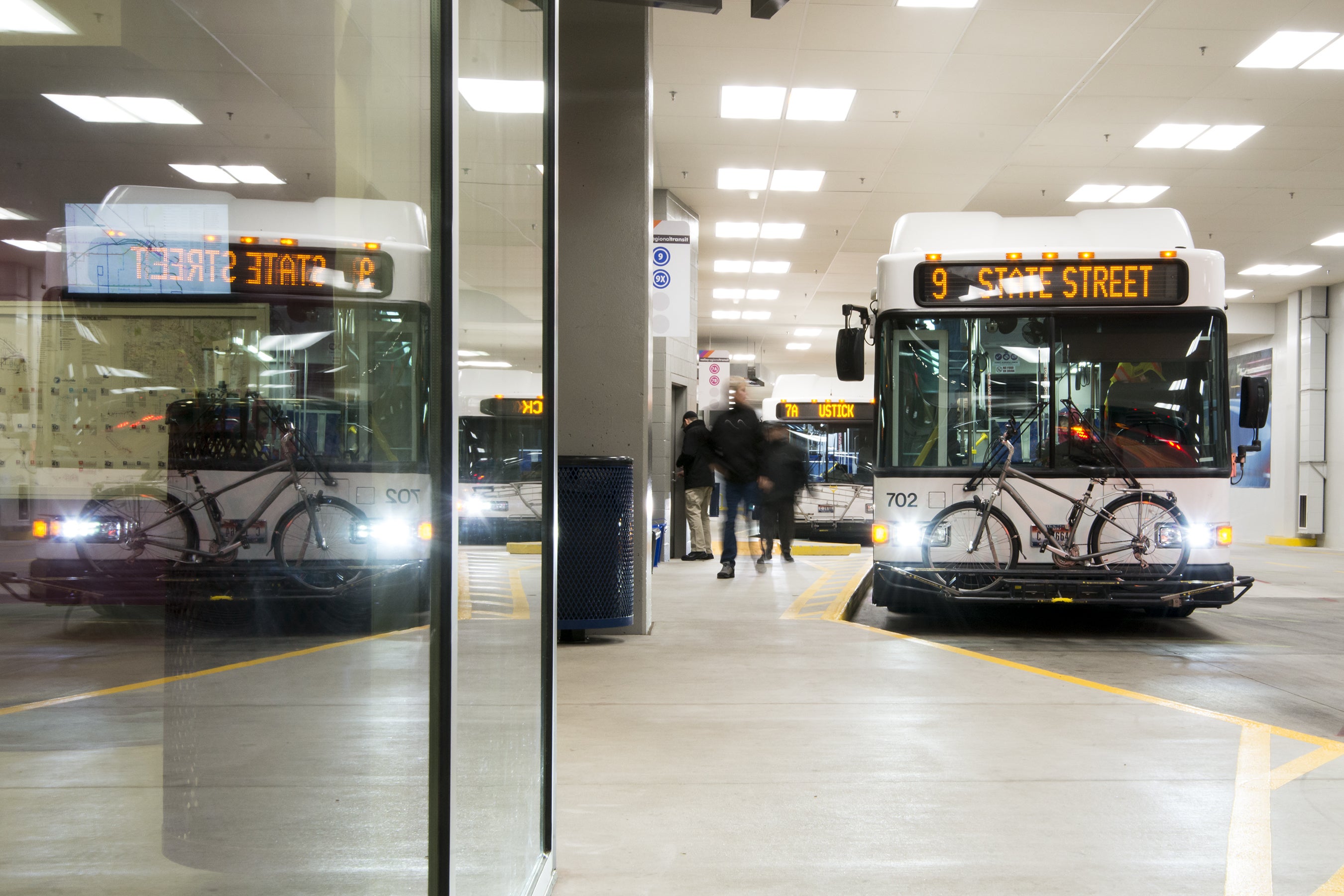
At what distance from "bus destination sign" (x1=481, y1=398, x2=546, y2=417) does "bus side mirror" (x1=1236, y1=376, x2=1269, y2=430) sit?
22.4 feet

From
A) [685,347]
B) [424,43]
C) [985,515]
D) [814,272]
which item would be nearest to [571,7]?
[985,515]

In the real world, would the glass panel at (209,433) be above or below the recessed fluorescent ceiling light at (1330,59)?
below

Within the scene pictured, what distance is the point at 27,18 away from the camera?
850 millimetres

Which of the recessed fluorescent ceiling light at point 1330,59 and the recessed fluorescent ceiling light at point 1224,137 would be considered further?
the recessed fluorescent ceiling light at point 1224,137

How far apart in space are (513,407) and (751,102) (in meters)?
9.81

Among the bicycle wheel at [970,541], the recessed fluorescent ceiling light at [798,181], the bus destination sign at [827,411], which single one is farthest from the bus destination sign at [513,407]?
the bus destination sign at [827,411]

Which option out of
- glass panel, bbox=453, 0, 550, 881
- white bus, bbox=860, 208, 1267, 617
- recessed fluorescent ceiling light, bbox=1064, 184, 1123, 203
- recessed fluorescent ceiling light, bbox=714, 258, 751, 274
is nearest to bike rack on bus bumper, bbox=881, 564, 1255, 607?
white bus, bbox=860, 208, 1267, 617

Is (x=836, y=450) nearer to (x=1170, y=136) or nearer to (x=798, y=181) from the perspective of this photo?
(x=798, y=181)

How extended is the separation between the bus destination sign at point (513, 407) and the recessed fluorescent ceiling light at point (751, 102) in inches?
359

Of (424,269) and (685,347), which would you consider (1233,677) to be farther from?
(685,347)

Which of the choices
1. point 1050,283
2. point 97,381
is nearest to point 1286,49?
point 1050,283

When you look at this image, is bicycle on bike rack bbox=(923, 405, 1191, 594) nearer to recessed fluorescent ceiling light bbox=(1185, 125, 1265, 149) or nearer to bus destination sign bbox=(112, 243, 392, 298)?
bus destination sign bbox=(112, 243, 392, 298)

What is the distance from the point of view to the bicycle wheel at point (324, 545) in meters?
1.37

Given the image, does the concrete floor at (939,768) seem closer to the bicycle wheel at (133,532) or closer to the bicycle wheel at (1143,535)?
the bicycle wheel at (1143,535)
